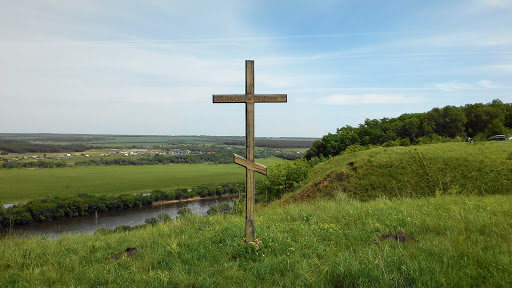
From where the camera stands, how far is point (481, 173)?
18.1 m

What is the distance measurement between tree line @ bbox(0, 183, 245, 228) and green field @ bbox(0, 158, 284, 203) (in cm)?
1059

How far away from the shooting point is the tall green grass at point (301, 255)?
12.3 ft

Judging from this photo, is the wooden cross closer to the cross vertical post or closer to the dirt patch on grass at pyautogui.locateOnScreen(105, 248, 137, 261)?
the cross vertical post

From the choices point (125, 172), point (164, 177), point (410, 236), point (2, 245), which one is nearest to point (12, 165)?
point (125, 172)

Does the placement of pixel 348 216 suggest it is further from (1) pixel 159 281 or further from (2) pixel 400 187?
(2) pixel 400 187

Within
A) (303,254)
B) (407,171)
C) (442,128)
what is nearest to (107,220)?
(407,171)

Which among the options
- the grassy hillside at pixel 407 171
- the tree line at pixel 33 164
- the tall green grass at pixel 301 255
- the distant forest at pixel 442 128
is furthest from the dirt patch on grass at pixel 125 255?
the tree line at pixel 33 164

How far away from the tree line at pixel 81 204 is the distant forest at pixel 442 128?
27.0m

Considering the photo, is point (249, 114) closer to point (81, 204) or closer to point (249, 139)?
point (249, 139)

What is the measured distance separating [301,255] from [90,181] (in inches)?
3744

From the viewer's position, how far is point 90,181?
8406cm

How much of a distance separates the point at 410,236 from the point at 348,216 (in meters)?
2.01

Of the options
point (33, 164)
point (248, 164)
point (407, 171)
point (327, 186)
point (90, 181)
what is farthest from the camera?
point (33, 164)

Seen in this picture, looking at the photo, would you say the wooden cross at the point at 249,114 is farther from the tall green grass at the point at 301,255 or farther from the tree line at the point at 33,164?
the tree line at the point at 33,164
